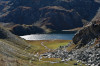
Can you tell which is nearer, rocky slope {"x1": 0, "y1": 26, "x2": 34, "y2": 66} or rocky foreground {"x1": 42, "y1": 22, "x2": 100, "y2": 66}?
rocky slope {"x1": 0, "y1": 26, "x2": 34, "y2": 66}

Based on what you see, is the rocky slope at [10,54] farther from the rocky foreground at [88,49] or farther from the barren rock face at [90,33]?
the barren rock face at [90,33]

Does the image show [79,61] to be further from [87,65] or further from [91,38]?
[91,38]

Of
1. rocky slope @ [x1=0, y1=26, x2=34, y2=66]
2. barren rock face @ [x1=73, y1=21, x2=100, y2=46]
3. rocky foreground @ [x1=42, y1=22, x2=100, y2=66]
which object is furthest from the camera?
barren rock face @ [x1=73, y1=21, x2=100, y2=46]

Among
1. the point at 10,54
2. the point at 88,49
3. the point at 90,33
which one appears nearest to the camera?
the point at 10,54

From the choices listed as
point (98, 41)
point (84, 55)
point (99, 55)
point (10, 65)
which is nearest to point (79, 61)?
point (84, 55)

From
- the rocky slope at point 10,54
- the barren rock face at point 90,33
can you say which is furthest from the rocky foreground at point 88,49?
the rocky slope at point 10,54

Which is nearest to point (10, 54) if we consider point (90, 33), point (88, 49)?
point (88, 49)

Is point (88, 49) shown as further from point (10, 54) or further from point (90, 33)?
point (10, 54)

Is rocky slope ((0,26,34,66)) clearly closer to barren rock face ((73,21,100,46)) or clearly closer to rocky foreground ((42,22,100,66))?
rocky foreground ((42,22,100,66))

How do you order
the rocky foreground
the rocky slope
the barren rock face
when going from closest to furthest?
the rocky slope < the rocky foreground < the barren rock face

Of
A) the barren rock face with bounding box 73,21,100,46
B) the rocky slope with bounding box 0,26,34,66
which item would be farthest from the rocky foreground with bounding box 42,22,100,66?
the rocky slope with bounding box 0,26,34,66

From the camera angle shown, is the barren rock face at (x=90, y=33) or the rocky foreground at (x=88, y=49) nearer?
the rocky foreground at (x=88, y=49)
